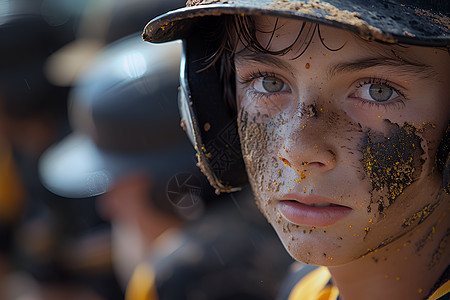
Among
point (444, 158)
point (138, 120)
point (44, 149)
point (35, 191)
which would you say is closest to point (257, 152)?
point (444, 158)

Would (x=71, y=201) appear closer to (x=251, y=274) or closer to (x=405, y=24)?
(x=251, y=274)

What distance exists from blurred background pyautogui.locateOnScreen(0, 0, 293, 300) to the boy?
0.92 metres

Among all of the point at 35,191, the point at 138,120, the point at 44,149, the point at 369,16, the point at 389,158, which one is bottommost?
the point at 35,191

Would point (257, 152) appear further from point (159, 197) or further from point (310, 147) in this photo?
point (159, 197)

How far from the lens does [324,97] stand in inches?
42.1

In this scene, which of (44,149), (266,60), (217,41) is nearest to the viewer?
(266,60)

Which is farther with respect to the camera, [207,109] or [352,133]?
[207,109]

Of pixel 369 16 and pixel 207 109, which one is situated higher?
pixel 369 16

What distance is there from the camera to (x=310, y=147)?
1.03 metres

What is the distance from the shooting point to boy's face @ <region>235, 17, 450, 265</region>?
1.04 metres

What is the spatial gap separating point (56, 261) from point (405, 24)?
8.79 ft

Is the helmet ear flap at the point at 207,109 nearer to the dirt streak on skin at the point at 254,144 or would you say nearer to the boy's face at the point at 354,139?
the dirt streak on skin at the point at 254,144

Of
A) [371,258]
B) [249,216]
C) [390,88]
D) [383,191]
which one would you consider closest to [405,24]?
[390,88]

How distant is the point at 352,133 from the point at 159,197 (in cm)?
155
